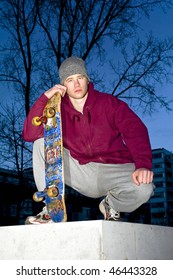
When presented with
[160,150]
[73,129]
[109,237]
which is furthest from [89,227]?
[160,150]

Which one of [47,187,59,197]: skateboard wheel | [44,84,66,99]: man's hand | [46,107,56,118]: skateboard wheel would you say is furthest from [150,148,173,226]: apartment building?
[47,187,59,197]: skateboard wheel

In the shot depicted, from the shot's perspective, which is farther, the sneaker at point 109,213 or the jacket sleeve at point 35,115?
the jacket sleeve at point 35,115

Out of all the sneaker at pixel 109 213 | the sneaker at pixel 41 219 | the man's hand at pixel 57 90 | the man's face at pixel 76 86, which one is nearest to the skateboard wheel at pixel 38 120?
the man's hand at pixel 57 90

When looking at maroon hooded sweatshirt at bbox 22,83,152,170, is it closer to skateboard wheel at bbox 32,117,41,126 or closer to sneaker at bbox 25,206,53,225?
skateboard wheel at bbox 32,117,41,126

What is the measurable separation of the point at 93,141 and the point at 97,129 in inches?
Result: 4.3

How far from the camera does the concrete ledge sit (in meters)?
2.35

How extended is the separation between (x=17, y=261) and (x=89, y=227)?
0.65 m

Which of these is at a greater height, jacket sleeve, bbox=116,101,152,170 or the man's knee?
jacket sleeve, bbox=116,101,152,170

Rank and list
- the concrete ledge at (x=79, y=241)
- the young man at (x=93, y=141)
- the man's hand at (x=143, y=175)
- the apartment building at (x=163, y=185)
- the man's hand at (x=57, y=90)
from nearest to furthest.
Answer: the concrete ledge at (x=79, y=241) → the man's hand at (x=143, y=175) → the young man at (x=93, y=141) → the man's hand at (x=57, y=90) → the apartment building at (x=163, y=185)

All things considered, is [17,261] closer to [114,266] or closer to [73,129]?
[114,266]

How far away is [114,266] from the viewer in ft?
7.77

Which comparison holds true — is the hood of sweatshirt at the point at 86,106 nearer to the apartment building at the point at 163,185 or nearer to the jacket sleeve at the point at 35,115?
the jacket sleeve at the point at 35,115

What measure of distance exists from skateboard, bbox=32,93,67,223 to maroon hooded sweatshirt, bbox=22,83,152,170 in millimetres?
104

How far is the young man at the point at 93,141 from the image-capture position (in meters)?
3.09
